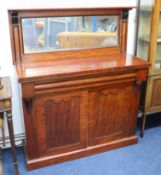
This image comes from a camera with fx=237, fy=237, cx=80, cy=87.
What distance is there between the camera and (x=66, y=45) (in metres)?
2.13

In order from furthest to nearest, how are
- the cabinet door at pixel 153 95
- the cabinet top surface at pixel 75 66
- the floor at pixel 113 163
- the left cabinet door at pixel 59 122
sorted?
the cabinet door at pixel 153 95 → the floor at pixel 113 163 → the left cabinet door at pixel 59 122 → the cabinet top surface at pixel 75 66

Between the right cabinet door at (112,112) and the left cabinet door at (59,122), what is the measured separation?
89mm

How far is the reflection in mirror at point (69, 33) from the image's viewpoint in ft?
6.57

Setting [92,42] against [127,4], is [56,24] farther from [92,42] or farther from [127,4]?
[127,4]

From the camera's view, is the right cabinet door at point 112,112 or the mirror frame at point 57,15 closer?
the mirror frame at point 57,15

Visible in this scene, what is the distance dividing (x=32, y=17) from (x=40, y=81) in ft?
1.88

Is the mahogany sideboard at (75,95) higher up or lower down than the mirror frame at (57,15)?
lower down

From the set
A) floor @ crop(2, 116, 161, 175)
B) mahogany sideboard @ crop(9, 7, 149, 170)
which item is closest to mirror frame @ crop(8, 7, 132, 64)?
mahogany sideboard @ crop(9, 7, 149, 170)

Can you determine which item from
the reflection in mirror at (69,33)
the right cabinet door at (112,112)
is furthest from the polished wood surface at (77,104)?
the reflection in mirror at (69,33)

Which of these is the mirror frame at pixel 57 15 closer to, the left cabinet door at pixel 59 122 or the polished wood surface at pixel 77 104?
the polished wood surface at pixel 77 104

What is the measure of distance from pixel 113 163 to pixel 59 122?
0.63 m

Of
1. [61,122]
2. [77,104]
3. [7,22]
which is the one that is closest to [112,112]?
[77,104]

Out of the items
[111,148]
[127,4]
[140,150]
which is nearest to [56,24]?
[127,4]

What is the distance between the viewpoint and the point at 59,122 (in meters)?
2.00
